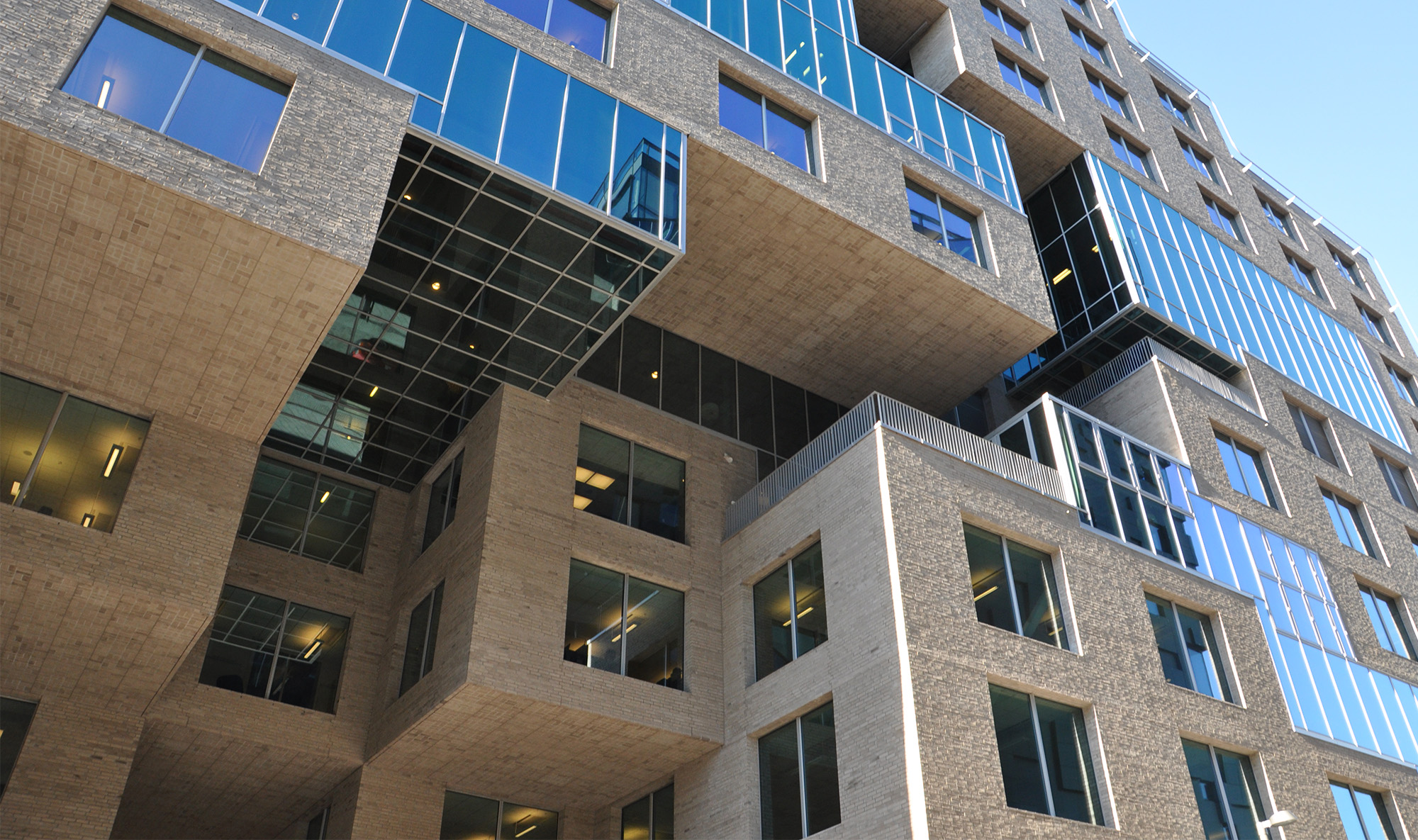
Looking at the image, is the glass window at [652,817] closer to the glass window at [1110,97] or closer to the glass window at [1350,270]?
the glass window at [1110,97]

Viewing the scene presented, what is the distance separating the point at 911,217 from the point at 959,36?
1223 cm

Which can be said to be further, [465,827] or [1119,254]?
[1119,254]

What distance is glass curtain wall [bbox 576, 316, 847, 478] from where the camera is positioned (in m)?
27.6

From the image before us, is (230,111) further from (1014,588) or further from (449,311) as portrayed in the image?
(1014,588)

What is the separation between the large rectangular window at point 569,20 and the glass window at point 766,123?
3331 millimetres

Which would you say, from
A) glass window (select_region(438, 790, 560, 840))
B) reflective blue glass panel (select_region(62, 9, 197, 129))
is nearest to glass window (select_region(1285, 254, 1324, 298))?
glass window (select_region(438, 790, 560, 840))

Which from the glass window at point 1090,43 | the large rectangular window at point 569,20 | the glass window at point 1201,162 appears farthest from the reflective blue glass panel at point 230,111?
the glass window at point 1201,162

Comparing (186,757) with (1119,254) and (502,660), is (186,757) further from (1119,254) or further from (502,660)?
(1119,254)

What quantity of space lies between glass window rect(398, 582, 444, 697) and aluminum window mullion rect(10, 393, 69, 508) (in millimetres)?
8359

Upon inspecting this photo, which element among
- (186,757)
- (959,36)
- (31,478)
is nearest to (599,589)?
(186,757)

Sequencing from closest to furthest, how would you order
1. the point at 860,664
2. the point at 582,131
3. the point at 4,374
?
the point at 4,374 < the point at 860,664 < the point at 582,131

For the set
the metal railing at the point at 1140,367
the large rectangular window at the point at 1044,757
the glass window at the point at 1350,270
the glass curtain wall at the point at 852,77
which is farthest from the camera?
Result: the glass window at the point at 1350,270

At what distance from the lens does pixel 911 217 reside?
2705 cm

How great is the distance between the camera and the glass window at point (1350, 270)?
51375 mm
